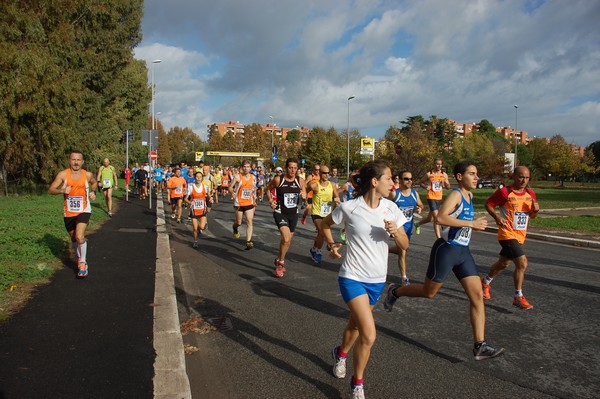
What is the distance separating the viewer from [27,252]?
25.6 ft

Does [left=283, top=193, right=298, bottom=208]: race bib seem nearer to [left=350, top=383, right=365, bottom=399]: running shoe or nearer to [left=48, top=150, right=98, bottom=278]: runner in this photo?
[left=48, top=150, right=98, bottom=278]: runner

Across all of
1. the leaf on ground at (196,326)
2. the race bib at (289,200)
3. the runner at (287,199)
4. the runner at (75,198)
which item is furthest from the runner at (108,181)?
the leaf on ground at (196,326)

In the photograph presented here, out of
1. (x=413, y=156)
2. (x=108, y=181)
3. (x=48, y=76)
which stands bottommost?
(x=108, y=181)

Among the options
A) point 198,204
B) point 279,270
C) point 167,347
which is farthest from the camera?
point 198,204

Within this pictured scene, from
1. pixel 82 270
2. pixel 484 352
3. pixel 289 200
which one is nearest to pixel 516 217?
pixel 484 352

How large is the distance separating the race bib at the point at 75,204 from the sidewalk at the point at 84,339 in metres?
0.95

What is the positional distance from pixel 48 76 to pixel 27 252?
A: 1266cm

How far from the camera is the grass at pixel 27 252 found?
5.84 m

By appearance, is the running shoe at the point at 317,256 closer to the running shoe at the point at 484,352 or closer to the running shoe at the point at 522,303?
the running shoe at the point at 522,303

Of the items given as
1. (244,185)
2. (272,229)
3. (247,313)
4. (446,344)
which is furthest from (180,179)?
(446,344)

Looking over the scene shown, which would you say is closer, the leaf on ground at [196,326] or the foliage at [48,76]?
the leaf on ground at [196,326]

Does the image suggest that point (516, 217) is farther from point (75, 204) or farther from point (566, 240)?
point (566, 240)

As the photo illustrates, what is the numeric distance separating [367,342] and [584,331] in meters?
2.90

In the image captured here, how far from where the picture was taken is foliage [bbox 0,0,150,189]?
55.7 feet
